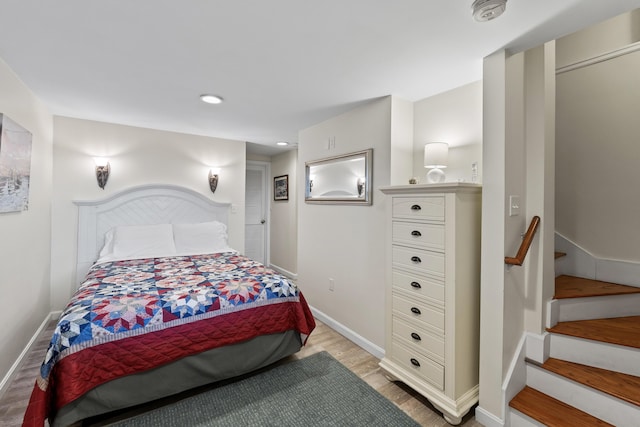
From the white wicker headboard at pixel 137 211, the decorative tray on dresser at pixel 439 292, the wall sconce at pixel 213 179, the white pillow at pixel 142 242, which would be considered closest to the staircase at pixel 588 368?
the decorative tray on dresser at pixel 439 292

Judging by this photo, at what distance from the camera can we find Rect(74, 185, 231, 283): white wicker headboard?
3352 millimetres

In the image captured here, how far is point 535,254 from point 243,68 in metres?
2.44

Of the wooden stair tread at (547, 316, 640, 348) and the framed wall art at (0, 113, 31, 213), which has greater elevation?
the framed wall art at (0, 113, 31, 213)

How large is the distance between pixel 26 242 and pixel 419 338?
11.0 feet

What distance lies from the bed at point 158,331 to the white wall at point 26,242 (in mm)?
459

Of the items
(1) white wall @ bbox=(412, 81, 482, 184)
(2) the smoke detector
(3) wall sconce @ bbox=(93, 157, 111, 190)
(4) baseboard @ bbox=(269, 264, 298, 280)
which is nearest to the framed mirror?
(1) white wall @ bbox=(412, 81, 482, 184)

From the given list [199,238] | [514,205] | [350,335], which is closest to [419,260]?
[514,205]

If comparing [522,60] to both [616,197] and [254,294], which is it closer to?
[616,197]

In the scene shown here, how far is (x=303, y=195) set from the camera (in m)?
3.68

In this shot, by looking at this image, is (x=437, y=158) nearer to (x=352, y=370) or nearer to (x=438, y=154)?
(x=438, y=154)

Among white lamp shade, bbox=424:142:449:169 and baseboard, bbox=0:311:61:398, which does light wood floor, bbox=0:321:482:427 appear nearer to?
baseboard, bbox=0:311:61:398

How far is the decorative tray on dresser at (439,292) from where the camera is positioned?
1829mm

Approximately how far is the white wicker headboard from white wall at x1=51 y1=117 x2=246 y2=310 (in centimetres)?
9

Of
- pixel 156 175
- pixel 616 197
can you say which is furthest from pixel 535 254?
pixel 156 175
